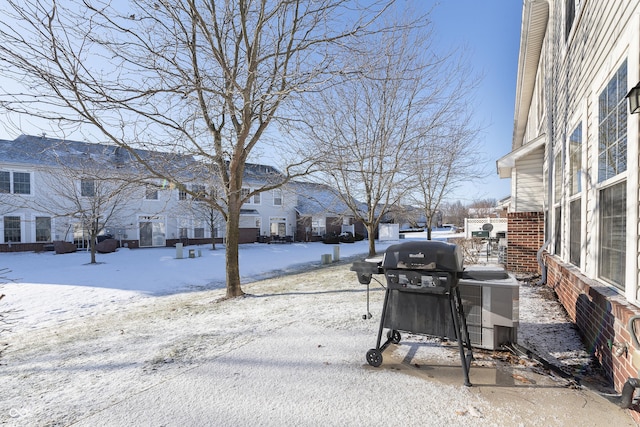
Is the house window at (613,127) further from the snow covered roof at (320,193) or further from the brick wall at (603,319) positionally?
the snow covered roof at (320,193)

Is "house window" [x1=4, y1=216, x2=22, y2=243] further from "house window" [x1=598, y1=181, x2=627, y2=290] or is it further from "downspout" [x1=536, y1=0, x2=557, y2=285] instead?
"house window" [x1=598, y1=181, x2=627, y2=290]

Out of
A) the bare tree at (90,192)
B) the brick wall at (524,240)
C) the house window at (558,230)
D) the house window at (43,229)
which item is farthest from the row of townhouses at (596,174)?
the house window at (43,229)

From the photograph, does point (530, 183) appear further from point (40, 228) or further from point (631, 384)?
point (40, 228)

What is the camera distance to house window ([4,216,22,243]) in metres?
21.2

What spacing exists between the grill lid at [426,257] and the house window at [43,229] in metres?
27.3

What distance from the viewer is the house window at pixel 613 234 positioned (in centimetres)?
302

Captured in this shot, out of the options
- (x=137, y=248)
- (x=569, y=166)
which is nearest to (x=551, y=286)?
(x=569, y=166)

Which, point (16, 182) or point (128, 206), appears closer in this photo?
point (16, 182)

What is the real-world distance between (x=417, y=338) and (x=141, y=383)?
3121 millimetres

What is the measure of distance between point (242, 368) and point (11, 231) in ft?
86.0

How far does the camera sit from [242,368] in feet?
11.2

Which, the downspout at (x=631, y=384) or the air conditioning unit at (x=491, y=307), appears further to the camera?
the air conditioning unit at (x=491, y=307)

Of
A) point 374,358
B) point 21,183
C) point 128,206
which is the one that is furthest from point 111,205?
point 374,358

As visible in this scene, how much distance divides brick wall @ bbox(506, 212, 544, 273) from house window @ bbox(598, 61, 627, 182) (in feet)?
17.5
